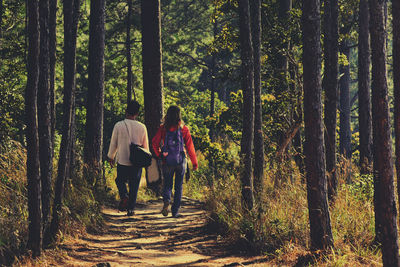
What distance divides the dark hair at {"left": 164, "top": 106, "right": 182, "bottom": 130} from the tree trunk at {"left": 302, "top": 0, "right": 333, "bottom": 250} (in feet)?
9.30

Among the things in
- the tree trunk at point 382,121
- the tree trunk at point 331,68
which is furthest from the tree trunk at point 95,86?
the tree trunk at point 382,121

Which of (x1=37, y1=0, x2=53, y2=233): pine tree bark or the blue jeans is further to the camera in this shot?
the blue jeans

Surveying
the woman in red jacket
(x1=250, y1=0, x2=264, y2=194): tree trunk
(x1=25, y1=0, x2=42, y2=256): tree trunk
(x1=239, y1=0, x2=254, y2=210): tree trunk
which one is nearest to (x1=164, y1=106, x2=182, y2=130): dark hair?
the woman in red jacket

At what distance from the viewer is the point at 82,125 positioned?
76.2 ft

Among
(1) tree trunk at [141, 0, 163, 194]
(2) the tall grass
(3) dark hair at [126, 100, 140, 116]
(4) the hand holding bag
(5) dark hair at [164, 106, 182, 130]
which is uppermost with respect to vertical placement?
(1) tree trunk at [141, 0, 163, 194]

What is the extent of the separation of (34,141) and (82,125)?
18.0m

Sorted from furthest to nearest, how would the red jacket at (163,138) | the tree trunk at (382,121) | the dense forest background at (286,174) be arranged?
the red jacket at (163,138), the dense forest background at (286,174), the tree trunk at (382,121)

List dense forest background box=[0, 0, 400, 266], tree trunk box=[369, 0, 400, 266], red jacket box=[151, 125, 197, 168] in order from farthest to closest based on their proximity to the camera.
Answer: red jacket box=[151, 125, 197, 168] → dense forest background box=[0, 0, 400, 266] → tree trunk box=[369, 0, 400, 266]

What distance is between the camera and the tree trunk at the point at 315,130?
622cm

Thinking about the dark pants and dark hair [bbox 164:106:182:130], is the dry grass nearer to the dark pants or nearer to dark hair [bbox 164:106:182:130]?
the dark pants

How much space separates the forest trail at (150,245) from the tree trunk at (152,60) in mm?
3219

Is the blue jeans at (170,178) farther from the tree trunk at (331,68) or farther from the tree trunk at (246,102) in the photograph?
the tree trunk at (331,68)

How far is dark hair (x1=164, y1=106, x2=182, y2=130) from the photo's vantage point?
846cm

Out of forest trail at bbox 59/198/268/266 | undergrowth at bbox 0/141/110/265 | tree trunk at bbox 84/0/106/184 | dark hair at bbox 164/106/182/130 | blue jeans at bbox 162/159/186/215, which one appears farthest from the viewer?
tree trunk at bbox 84/0/106/184
